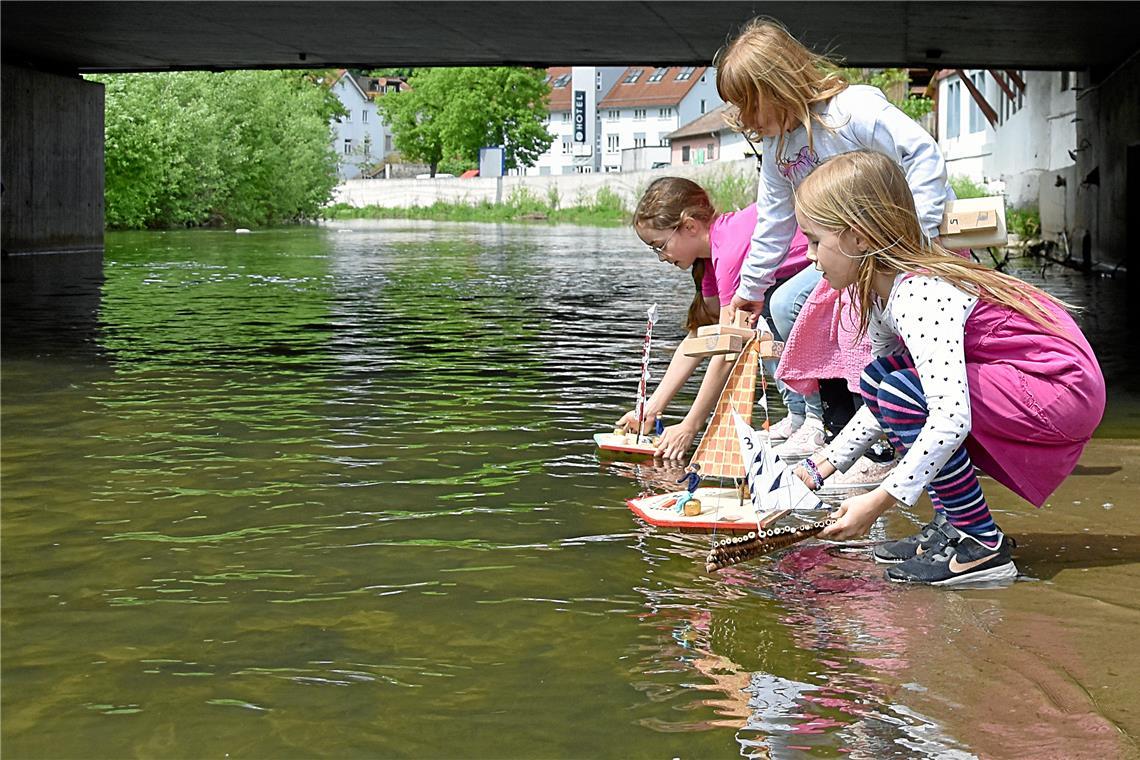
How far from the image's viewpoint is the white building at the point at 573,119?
4190 inches

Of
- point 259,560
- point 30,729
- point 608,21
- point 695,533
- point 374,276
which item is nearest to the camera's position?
point 30,729

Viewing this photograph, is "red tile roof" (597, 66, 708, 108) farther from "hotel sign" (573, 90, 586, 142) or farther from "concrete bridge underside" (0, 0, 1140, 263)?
"concrete bridge underside" (0, 0, 1140, 263)

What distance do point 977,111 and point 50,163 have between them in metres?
24.4

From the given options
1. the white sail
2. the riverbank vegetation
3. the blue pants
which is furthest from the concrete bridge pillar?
the riverbank vegetation

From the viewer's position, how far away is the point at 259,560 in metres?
4.26

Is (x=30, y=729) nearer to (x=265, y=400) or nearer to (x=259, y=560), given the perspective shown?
(x=259, y=560)

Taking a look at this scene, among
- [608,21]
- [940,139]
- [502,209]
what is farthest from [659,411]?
[502,209]

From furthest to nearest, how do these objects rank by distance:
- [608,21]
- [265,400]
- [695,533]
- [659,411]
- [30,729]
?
[608,21], [265,400], [659,411], [695,533], [30,729]

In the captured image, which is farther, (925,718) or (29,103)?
(29,103)

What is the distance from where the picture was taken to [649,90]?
111500 millimetres

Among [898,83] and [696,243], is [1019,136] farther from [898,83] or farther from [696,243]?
[696,243]

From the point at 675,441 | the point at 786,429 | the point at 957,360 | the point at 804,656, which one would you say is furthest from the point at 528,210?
the point at 804,656

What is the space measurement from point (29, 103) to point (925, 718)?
78.6 ft

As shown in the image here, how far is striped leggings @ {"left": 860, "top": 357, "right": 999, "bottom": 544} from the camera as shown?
13.0ft
